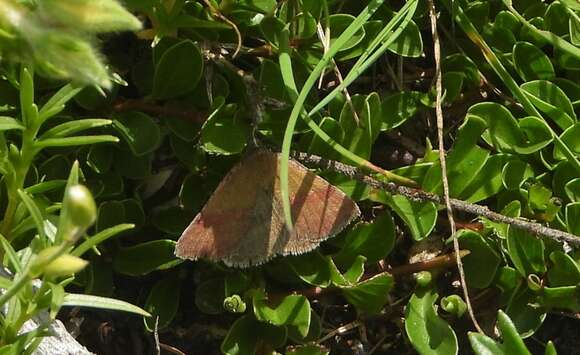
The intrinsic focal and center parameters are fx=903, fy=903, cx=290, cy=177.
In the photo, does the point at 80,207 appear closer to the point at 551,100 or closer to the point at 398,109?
the point at 398,109

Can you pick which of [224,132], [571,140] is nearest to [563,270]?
[571,140]

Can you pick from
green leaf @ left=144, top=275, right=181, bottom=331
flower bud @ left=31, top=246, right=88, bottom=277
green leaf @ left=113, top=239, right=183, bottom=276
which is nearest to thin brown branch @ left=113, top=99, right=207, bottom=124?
green leaf @ left=113, top=239, right=183, bottom=276

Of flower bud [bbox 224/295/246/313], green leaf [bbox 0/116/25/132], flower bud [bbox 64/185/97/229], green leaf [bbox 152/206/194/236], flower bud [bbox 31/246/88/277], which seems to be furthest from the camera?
green leaf [bbox 152/206/194/236]

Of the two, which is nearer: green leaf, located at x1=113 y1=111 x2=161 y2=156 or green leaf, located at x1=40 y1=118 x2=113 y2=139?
green leaf, located at x1=40 y1=118 x2=113 y2=139

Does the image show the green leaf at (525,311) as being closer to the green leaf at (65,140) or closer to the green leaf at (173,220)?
the green leaf at (173,220)

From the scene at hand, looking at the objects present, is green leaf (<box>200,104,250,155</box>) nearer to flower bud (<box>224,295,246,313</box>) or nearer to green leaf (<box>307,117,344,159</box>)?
green leaf (<box>307,117,344,159</box>)

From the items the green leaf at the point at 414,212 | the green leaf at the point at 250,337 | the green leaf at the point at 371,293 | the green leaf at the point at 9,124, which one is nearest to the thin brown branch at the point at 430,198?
the green leaf at the point at 414,212

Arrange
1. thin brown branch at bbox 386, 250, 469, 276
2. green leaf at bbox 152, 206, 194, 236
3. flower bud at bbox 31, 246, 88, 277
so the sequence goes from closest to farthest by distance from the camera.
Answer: flower bud at bbox 31, 246, 88, 277 → green leaf at bbox 152, 206, 194, 236 → thin brown branch at bbox 386, 250, 469, 276

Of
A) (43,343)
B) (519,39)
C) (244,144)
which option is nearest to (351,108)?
(244,144)
